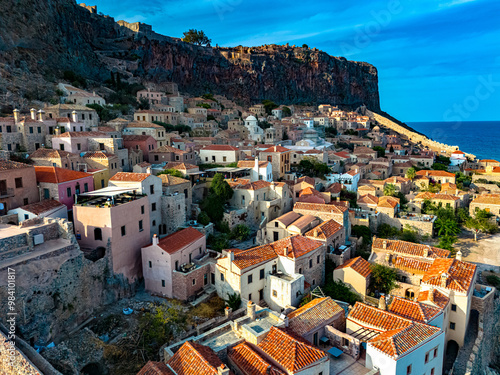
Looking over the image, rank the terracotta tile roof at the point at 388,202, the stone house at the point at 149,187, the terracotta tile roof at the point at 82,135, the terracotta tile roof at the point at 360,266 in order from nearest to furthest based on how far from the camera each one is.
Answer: the terracotta tile roof at the point at 360,266
the stone house at the point at 149,187
the terracotta tile roof at the point at 82,135
the terracotta tile roof at the point at 388,202

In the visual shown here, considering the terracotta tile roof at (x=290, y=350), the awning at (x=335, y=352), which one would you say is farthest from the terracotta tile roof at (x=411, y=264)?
the terracotta tile roof at (x=290, y=350)

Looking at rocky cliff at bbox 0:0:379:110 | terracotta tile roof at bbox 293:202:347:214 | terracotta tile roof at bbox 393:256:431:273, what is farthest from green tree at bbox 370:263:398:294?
rocky cliff at bbox 0:0:379:110

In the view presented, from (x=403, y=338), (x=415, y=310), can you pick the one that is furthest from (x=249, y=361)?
(x=415, y=310)

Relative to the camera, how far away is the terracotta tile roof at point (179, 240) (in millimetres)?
22403

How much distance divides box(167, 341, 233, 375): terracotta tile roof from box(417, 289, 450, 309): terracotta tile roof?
11419 mm

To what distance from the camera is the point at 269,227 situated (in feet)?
95.8

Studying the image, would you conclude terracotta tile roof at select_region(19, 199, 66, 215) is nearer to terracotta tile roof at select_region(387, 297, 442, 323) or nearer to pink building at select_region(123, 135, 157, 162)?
pink building at select_region(123, 135, 157, 162)

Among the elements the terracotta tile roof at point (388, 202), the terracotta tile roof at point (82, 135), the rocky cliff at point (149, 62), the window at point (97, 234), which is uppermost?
the rocky cliff at point (149, 62)

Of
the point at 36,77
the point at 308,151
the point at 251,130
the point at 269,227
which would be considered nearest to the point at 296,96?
the point at 251,130

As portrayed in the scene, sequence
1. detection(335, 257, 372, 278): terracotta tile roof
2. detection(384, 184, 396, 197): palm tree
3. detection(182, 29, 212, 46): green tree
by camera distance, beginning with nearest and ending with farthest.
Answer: detection(335, 257, 372, 278): terracotta tile roof
detection(384, 184, 396, 197): palm tree
detection(182, 29, 212, 46): green tree

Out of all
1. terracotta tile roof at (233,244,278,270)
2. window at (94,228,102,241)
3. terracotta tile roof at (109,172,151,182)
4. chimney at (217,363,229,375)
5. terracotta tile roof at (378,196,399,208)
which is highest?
terracotta tile roof at (109,172,151,182)

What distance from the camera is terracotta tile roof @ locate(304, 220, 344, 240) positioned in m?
26.8

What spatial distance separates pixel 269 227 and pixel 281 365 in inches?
603

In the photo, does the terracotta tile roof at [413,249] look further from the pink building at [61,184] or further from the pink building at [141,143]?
the pink building at [141,143]
